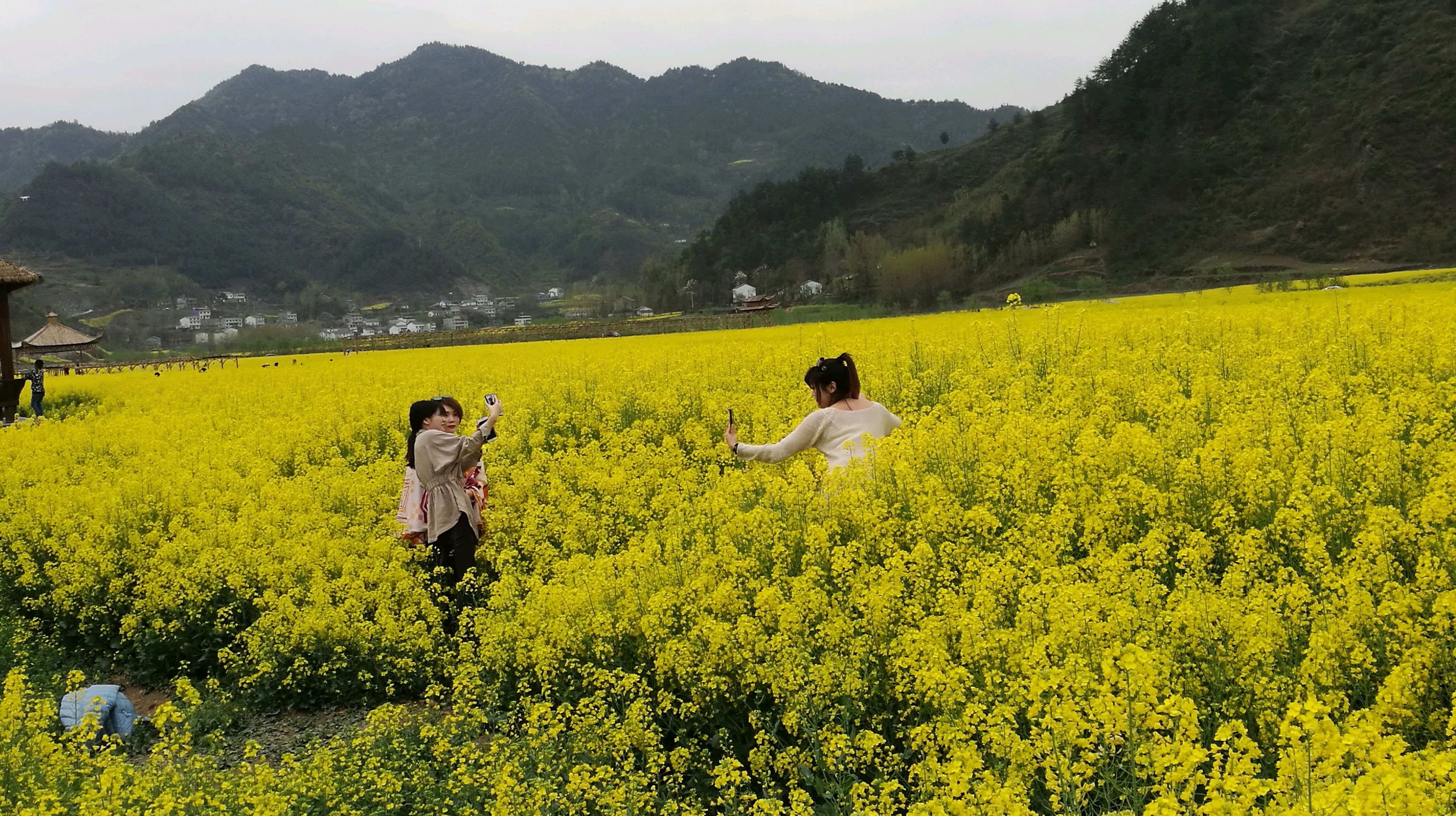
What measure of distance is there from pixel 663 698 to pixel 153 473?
871 centimetres

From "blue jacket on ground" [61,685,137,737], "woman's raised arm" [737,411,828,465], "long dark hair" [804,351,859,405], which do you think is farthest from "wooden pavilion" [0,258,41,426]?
"long dark hair" [804,351,859,405]

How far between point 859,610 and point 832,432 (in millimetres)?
2371

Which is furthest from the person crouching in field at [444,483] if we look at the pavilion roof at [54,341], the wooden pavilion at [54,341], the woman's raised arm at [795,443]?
the pavilion roof at [54,341]

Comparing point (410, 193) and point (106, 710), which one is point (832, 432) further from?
point (410, 193)

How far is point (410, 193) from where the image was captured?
164 m

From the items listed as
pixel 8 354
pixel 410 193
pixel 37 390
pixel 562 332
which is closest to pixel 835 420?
pixel 8 354

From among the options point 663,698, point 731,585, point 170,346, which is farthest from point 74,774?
→ point 170,346

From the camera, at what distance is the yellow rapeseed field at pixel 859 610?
3.61 meters

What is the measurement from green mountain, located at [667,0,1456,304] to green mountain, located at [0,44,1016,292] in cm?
5557

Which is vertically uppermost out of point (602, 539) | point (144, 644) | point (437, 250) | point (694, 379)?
point (437, 250)

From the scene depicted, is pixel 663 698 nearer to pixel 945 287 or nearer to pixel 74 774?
pixel 74 774

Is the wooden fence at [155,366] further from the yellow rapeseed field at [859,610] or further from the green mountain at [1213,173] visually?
the green mountain at [1213,173]

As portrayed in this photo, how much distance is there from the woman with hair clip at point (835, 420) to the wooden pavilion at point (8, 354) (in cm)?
1831

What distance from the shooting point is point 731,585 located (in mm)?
5441
